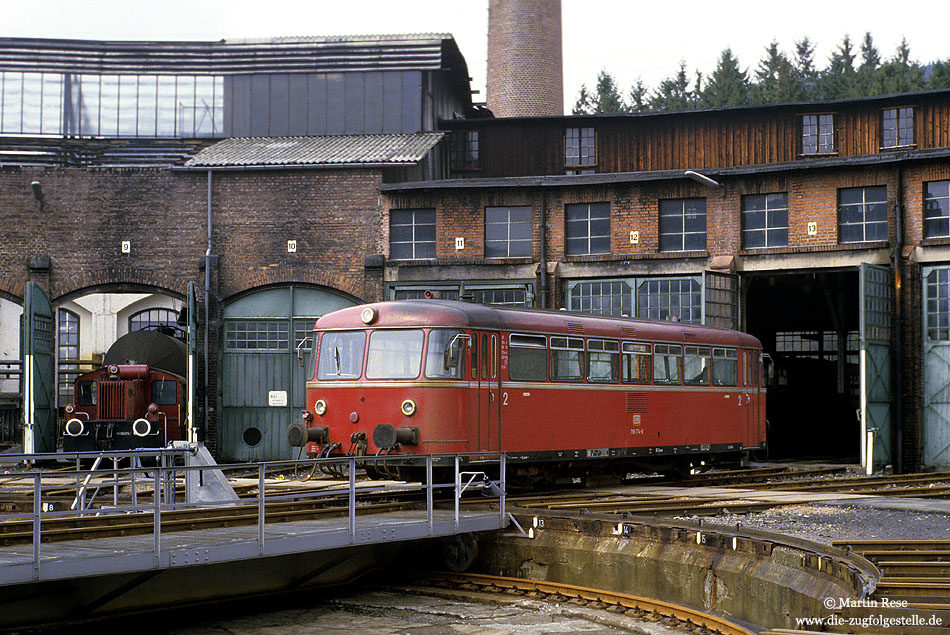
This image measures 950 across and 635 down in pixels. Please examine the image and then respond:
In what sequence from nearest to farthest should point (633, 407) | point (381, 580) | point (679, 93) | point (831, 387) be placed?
1. point (381, 580)
2. point (633, 407)
3. point (831, 387)
4. point (679, 93)

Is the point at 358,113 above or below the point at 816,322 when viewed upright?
above

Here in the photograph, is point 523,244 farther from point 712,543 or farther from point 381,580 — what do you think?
point 712,543

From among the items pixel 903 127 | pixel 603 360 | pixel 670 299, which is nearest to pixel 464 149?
pixel 670 299

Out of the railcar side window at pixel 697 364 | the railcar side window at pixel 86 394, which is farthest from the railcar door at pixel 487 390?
the railcar side window at pixel 86 394

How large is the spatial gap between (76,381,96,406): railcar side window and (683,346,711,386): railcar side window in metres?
14.6

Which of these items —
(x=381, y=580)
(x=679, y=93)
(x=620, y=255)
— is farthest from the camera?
(x=679, y=93)

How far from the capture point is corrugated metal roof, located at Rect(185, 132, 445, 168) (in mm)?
29047

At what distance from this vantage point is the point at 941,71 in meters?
61.4

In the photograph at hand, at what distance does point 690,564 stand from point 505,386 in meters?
5.68

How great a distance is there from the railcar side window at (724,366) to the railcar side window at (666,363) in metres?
1.34

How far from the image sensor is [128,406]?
28.2m

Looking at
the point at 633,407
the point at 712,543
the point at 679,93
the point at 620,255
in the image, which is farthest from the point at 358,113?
the point at 679,93

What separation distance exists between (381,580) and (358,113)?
20893 mm

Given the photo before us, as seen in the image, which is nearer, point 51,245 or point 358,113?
point 51,245
